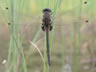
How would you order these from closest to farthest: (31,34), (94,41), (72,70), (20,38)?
1. (20,38)
2. (72,70)
3. (94,41)
4. (31,34)

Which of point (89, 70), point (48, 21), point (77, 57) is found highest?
point (48, 21)

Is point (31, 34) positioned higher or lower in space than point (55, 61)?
higher

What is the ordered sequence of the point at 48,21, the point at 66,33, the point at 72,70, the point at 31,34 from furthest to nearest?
the point at 66,33 < the point at 31,34 < the point at 72,70 < the point at 48,21

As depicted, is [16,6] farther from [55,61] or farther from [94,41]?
[94,41]

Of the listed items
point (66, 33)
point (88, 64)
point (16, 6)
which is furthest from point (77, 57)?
point (66, 33)

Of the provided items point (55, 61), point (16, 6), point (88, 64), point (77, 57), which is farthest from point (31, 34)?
point (16, 6)

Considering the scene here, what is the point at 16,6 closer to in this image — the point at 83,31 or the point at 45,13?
the point at 45,13

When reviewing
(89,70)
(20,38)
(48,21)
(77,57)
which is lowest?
(89,70)

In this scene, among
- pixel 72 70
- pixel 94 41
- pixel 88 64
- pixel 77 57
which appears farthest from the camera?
pixel 94 41

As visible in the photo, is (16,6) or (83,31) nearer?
(16,6)
